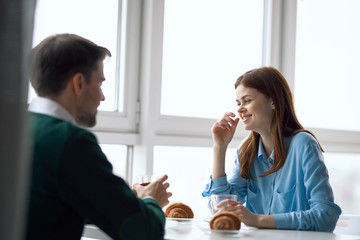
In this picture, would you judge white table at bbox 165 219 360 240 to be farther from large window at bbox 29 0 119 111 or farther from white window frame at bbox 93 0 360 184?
large window at bbox 29 0 119 111

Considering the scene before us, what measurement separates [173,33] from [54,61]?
1.84 meters

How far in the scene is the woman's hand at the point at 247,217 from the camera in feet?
6.05

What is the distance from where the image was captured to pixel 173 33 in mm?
3141

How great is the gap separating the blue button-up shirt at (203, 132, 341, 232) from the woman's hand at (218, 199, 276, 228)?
42 millimetres

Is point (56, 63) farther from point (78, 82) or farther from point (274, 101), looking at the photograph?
point (274, 101)

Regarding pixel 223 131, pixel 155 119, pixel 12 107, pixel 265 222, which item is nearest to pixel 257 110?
pixel 223 131

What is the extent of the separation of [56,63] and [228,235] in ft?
2.50

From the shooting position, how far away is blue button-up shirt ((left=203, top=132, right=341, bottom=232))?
6.51ft

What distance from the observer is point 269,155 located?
95.3 inches

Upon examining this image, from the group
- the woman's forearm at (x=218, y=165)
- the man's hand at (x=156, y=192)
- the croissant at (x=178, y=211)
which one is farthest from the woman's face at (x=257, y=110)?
the man's hand at (x=156, y=192)

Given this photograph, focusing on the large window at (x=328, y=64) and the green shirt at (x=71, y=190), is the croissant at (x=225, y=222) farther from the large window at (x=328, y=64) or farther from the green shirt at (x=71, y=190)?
the large window at (x=328, y=64)

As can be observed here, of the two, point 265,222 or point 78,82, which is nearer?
point 78,82

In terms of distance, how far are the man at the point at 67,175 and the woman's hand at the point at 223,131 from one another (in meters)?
1.12

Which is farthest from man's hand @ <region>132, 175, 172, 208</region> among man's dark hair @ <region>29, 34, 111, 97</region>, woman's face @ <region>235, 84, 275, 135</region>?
woman's face @ <region>235, 84, 275, 135</region>
